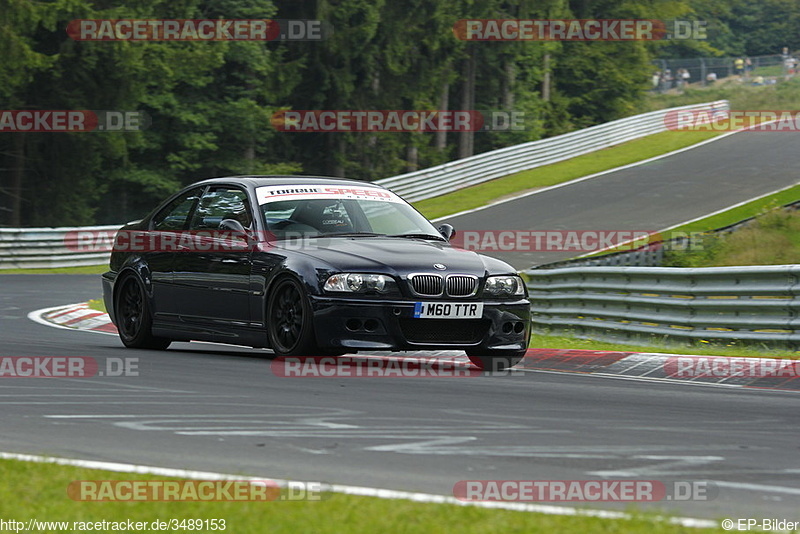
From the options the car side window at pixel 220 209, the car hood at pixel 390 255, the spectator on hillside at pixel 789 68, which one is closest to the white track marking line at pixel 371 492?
the car hood at pixel 390 255

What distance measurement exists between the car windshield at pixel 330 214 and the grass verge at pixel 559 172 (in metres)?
23.1

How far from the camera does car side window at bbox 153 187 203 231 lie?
12141 mm

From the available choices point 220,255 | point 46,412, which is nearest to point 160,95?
point 220,255

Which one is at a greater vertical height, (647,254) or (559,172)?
(559,172)

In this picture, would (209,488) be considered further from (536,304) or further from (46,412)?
(536,304)

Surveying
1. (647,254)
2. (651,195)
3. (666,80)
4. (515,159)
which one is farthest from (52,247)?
(666,80)

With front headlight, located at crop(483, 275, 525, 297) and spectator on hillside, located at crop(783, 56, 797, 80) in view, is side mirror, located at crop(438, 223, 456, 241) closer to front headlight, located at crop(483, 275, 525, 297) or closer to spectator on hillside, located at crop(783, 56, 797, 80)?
front headlight, located at crop(483, 275, 525, 297)

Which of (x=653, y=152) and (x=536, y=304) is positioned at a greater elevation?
(x=653, y=152)

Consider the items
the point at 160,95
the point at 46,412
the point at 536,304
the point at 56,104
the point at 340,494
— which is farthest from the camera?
the point at 160,95

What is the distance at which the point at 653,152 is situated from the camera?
4403 centimetres

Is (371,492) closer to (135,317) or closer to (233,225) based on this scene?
(233,225)

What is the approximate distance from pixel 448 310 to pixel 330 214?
162 centimetres

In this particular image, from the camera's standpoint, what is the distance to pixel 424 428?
7.10 m

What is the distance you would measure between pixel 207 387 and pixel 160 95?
118 feet
